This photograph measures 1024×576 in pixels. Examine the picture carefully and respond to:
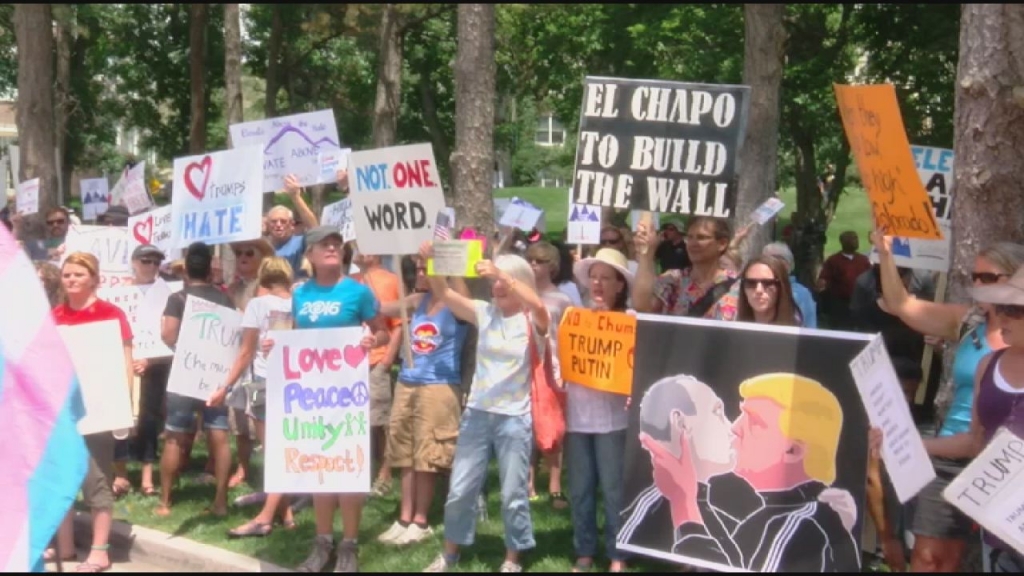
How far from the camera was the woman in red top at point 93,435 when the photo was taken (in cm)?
759

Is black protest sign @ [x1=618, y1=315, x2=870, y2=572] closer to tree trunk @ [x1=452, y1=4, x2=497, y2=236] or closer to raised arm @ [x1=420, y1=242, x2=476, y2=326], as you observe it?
raised arm @ [x1=420, y1=242, x2=476, y2=326]

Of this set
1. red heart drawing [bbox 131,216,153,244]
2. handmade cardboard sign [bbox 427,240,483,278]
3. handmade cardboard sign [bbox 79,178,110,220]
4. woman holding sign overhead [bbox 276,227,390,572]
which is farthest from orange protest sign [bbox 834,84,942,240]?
handmade cardboard sign [bbox 79,178,110,220]

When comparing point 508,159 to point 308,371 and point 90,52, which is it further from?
point 308,371

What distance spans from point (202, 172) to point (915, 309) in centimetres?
555

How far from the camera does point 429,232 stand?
24.1 feet

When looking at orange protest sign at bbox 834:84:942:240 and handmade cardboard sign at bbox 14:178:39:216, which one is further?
handmade cardboard sign at bbox 14:178:39:216

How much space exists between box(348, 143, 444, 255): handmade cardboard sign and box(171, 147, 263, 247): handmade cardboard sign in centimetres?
179

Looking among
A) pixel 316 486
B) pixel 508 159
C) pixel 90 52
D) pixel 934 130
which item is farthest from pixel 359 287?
pixel 508 159

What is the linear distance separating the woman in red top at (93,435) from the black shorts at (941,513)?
15.0 ft

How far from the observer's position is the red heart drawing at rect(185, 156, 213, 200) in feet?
30.8

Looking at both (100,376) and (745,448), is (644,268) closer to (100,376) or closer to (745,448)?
(745,448)

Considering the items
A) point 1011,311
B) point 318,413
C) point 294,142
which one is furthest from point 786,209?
point 1011,311

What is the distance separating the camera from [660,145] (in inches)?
287

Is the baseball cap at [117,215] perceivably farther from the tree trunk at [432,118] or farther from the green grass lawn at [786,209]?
the green grass lawn at [786,209]
